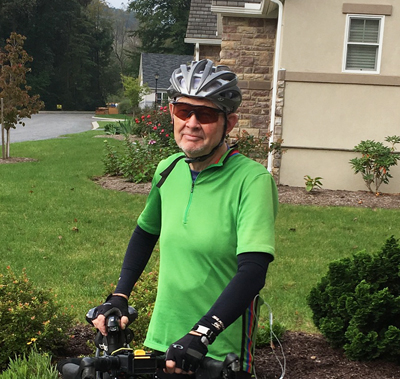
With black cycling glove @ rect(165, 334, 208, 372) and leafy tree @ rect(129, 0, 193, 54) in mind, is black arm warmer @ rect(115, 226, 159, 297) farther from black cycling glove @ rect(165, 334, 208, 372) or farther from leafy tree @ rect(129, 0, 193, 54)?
leafy tree @ rect(129, 0, 193, 54)

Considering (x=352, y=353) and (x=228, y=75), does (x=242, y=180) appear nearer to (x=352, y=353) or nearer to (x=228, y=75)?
(x=228, y=75)

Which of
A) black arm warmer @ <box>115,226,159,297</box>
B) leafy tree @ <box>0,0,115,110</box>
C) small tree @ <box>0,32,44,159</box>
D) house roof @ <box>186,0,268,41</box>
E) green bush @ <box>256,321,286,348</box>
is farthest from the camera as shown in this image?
leafy tree @ <box>0,0,115,110</box>

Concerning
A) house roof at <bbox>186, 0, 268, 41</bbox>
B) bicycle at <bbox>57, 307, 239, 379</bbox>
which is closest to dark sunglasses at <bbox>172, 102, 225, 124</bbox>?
bicycle at <bbox>57, 307, 239, 379</bbox>

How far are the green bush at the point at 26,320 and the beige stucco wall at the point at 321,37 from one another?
9799mm

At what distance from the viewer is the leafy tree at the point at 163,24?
6450 centimetres

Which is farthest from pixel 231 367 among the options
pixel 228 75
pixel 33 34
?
pixel 33 34

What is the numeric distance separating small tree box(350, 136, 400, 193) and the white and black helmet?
10.1m

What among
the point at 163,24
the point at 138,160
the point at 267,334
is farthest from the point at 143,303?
the point at 163,24

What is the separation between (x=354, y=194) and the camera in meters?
12.0

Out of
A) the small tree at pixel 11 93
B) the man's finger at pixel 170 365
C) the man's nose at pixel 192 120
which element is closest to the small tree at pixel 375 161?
the small tree at pixel 11 93

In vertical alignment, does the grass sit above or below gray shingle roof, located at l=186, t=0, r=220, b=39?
below

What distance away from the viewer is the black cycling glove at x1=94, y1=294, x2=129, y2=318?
2221 mm

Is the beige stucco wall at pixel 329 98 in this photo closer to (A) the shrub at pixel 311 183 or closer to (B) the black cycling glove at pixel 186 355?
(A) the shrub at pixel 311 183

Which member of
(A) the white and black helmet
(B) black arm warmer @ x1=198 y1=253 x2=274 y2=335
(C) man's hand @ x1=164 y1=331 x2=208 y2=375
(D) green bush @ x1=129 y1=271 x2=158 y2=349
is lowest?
(D) green bush @ x1=129 y1=271 x2=158 y2=349
